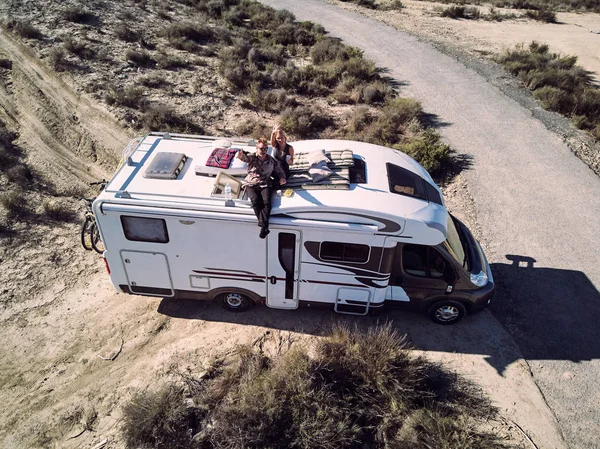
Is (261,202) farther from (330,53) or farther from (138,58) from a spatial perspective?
(330,53)

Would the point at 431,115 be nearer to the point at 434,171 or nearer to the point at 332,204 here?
the point at 434,171

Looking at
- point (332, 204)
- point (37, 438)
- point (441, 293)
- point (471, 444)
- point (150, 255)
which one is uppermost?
point (332, 204)

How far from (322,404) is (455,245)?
384cm

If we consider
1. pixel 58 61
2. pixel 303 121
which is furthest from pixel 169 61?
pixel 303 121

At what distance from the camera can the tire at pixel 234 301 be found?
8.20 metres

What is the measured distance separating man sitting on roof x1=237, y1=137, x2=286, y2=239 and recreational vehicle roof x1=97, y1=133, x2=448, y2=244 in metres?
0.18

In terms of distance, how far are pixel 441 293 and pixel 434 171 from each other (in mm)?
5707

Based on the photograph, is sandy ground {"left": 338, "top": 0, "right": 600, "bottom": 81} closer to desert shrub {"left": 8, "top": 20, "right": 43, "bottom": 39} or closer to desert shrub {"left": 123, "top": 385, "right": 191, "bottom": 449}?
desert shrub {"left": 8, "top": 20, "right": 43, "bottom": 39}

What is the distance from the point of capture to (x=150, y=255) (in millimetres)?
7500

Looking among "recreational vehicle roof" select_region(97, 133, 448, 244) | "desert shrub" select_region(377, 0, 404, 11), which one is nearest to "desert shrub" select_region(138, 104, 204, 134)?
"recreational vehicle roof" select_region(97, 133, 448, 244)

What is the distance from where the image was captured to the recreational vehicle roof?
268 inches

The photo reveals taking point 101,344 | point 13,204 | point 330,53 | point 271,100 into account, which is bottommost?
point 101,344

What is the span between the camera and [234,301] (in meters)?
8.32

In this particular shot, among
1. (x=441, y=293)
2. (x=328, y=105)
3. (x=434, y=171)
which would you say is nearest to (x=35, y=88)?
(x=328, y=105)
